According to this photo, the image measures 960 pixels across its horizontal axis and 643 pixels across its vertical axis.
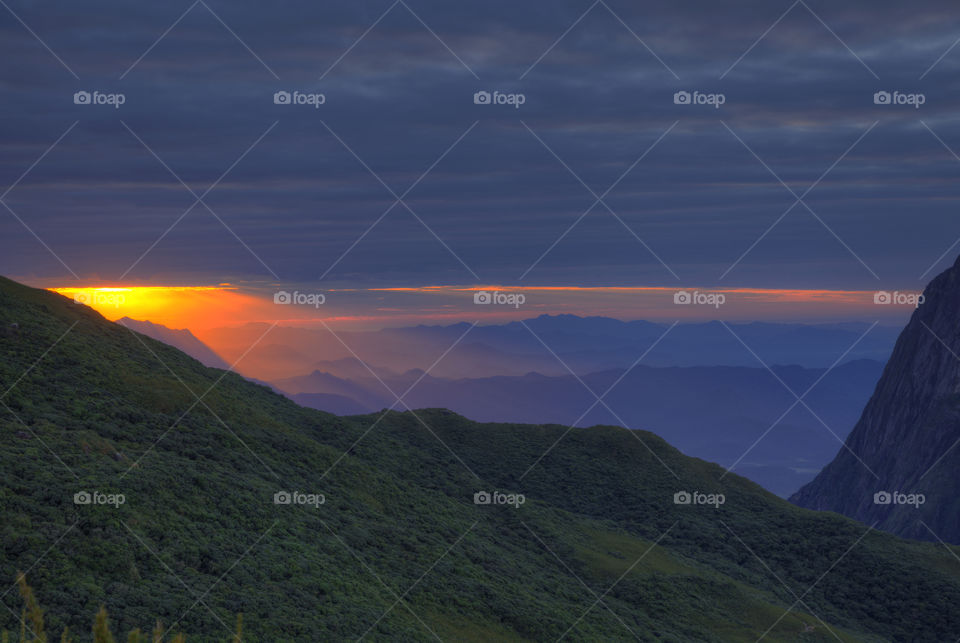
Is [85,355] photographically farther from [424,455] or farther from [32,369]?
[424,455]

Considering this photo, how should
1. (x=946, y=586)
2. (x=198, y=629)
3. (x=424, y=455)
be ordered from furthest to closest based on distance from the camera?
1. (x=424, y=455)
2. (x=946, y=586)
3. (x=198, y=629)

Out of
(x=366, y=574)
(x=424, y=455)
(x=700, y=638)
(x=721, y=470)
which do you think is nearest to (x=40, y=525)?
(x=366, y=574)

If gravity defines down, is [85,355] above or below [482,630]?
above

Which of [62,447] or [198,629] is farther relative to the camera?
[62,447]

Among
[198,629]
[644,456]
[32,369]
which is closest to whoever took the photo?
[198,629]

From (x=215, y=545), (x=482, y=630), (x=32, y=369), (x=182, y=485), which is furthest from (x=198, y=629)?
(x=32, y=369)

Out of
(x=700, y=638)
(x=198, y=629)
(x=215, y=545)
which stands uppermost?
(x=215, y=545)
